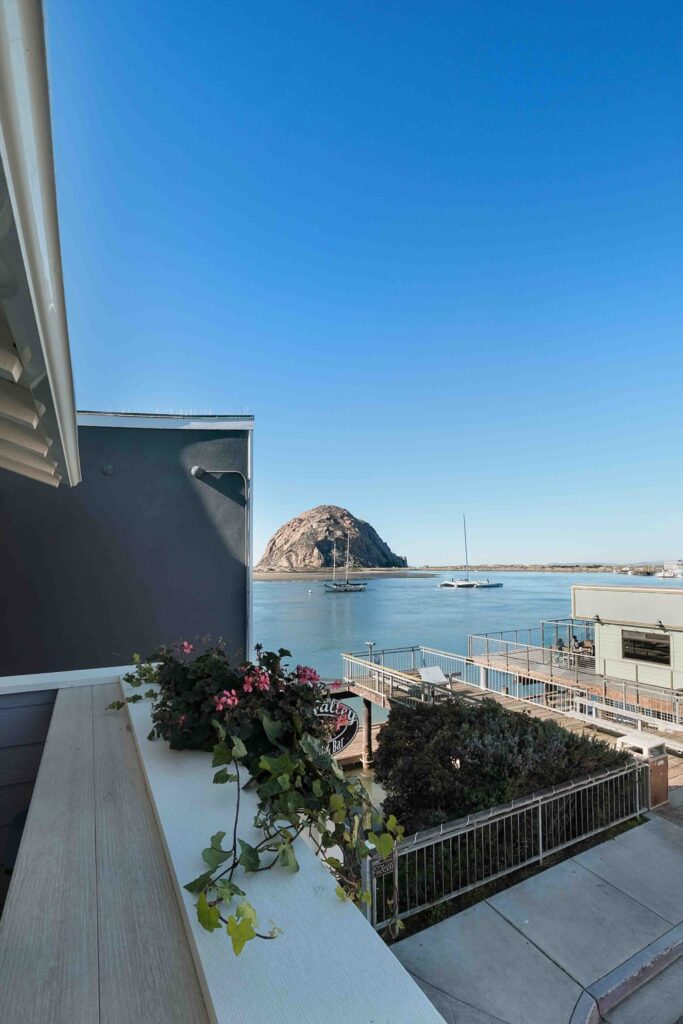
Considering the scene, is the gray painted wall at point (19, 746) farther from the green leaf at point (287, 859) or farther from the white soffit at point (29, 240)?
the green leaf at point (287, 859)

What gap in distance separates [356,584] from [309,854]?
63.2 meters

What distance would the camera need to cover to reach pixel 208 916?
0.92m

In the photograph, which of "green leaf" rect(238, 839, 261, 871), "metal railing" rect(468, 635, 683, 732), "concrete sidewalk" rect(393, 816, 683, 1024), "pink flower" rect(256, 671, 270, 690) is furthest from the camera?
"metal railing" rect(468, 635, 683, 732)

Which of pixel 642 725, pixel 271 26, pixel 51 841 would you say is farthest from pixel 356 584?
pixel 51 841

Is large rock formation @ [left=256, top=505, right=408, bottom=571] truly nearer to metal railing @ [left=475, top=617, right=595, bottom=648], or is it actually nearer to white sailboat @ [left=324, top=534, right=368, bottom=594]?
white sailboat @ [left=324, top=534, right=368, bottom=594]

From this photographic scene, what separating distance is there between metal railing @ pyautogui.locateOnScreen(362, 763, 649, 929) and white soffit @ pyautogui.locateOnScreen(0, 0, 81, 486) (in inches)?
130

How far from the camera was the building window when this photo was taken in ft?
40.4

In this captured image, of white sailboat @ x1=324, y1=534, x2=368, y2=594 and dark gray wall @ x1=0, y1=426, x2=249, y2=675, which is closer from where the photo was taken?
dark gray wall @ x1=0, y1=426, x2=249, y2=675

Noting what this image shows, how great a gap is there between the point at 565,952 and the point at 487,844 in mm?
903

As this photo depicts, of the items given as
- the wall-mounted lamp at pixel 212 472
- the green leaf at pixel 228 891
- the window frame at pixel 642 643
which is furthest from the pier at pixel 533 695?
the green leaf at pixel 228 891

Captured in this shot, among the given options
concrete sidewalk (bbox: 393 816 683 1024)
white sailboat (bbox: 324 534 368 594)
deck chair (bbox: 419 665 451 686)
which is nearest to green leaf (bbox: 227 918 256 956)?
concrete sidewalk (bbox: 393 816 683 1024)

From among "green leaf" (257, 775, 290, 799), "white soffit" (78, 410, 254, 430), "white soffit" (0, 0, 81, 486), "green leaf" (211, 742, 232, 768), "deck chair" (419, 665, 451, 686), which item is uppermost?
"white soffit" (78, 410, 254, 430)

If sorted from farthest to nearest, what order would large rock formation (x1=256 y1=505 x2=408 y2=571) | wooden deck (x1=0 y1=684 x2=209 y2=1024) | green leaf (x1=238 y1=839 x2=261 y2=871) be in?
large rock formation (x1=256 y1=505 x2=408 y2=571) < green leaf (x1=238 y1=839 x2=261 y2=871) < wooden deck (x1=0 y1=684 x2=209 y2=1024)

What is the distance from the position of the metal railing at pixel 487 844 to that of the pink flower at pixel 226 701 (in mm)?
1961
